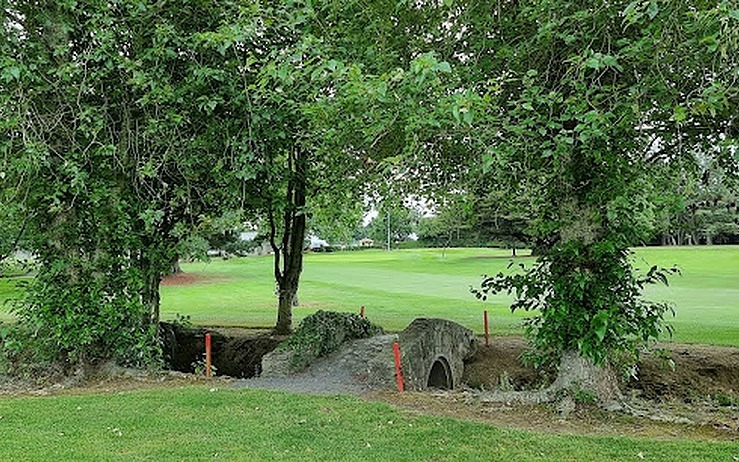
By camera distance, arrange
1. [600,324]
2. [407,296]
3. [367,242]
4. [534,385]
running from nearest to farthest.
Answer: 1. [600,324]
2. [534,385]
3. [407,296]
4. [367,242]

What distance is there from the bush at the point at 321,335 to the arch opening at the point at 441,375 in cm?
120

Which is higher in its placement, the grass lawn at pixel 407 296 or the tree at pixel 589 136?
the tree at pixel 589 136

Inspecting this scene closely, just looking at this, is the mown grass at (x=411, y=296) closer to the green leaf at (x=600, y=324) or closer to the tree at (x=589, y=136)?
the tree at (x=589, y=136)

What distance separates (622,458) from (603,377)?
1.89m

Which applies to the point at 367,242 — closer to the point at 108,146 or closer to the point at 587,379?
the point at 108,146

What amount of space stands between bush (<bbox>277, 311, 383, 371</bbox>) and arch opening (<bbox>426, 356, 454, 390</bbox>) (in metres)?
1.20

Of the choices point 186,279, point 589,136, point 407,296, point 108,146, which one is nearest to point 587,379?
point 589,136

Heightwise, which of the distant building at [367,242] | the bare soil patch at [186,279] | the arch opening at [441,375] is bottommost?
the arch opening at [441,375]

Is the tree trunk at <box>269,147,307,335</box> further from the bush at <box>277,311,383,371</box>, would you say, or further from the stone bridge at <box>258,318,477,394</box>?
the stone bridge at <box>258,318,477,394</box>

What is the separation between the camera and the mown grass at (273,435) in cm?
515

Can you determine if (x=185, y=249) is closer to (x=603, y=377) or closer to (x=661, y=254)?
(x=603, y=377)

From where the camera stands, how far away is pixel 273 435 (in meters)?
5.73

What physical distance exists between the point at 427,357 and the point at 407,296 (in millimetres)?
14592

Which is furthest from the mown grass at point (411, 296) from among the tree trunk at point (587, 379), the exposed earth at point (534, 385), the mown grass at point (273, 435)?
the mown grass at point (273, 435)
